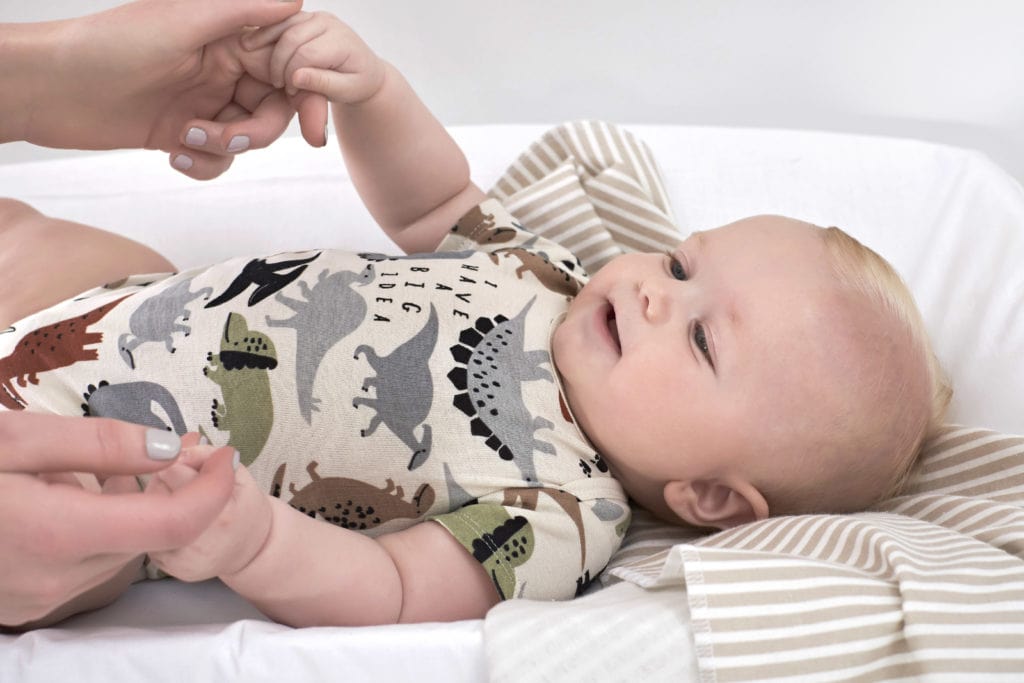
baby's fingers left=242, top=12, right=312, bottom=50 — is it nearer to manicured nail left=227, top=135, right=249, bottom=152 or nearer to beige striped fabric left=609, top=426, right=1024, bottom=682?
manicured nail left=227, top=135, right=249, bottom=152

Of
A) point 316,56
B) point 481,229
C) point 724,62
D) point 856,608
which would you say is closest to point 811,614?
point 856,608

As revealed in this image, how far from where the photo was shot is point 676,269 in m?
1.12

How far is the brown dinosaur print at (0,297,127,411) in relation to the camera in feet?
3.44

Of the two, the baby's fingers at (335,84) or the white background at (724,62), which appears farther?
the white background at (724,62)

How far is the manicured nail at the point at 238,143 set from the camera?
1.13 meters

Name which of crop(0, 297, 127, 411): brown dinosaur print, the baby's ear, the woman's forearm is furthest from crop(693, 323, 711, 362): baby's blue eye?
the woman's forearm

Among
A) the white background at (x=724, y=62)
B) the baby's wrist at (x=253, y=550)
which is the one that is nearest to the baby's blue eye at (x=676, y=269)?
the baby's wrist at (x=253, y=550)

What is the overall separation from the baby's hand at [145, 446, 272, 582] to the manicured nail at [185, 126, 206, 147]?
19.1 inches

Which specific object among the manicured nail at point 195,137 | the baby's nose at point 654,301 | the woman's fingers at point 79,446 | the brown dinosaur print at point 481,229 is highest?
the manicured nail at point 195,137

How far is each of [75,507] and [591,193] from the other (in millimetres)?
888

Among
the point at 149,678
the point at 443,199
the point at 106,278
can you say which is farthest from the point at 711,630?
the point at 106,278

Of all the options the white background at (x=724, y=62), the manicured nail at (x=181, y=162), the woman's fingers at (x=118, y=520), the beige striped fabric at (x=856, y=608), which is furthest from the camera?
the white background at (x=724, y=62)

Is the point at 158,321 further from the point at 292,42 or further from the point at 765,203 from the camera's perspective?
the point at 765,203

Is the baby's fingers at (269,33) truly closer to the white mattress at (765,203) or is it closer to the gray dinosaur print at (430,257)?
the gray dinosaur print at (430,257)
